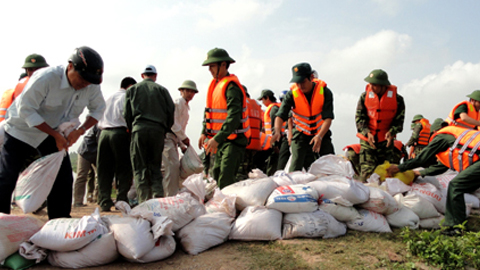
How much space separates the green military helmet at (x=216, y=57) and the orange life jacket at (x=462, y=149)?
2.31 meters

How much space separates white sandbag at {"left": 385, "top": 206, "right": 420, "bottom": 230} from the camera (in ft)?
10.6

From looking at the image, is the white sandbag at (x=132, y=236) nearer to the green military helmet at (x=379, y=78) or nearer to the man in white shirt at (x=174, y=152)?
the man in white shirt at (x=174, y=152)

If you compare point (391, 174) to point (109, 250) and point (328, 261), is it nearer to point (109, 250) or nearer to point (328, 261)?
point (328, 261)

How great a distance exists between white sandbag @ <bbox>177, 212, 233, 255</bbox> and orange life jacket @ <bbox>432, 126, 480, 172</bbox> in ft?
7.15

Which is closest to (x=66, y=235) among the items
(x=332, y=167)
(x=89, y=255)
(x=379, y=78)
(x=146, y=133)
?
(x=89, y=255)

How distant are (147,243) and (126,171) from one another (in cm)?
204

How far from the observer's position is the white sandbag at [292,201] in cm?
287

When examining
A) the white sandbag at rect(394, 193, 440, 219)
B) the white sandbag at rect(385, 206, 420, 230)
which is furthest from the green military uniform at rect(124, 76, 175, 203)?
the white sandbag at rect(394, 193, 440, 219)

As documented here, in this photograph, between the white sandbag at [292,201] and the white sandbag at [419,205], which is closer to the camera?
the white sandbag at [292,201]

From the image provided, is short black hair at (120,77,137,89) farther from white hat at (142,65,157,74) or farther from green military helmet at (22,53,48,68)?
green military helmet at (22,53,48,68)

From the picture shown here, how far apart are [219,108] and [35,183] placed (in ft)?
5.92

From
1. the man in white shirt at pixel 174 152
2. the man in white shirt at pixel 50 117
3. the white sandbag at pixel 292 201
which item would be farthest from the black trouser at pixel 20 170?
the white sandbag at pixel 292 201

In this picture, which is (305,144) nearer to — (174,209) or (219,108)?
(219,108)

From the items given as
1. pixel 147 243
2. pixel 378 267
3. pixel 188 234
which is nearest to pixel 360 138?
pixel 378 267
